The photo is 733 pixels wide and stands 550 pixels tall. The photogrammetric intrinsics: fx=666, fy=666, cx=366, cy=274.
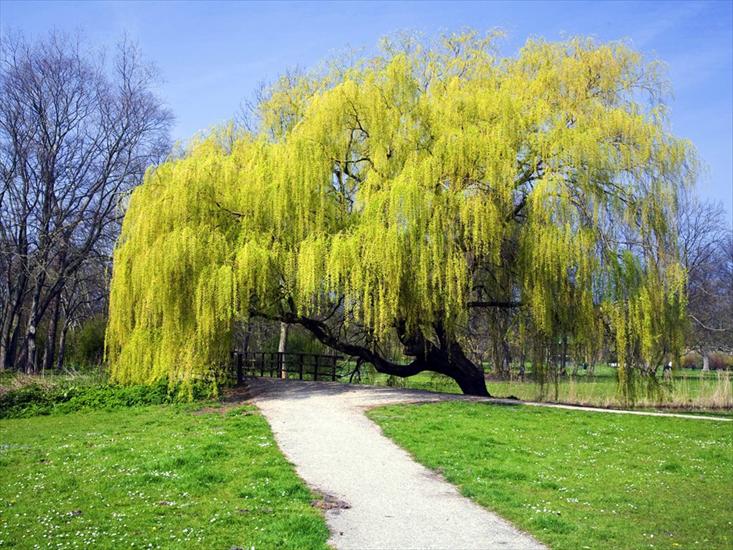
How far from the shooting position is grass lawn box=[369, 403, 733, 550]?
6.94 metres

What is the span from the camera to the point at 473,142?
693 inches

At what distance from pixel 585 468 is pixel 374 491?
11.3 ft

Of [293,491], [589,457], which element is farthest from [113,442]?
[589,457]

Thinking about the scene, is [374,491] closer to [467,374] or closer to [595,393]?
[467,374]

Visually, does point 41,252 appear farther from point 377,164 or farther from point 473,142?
point 473,142

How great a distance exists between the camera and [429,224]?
1686 centimetres

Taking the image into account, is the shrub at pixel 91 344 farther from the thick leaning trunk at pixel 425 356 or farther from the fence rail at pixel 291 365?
the thick leaning trunk at pixel 425 356

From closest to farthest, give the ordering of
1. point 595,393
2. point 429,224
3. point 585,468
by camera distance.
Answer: point 585,468
point 429,224
point 595,393

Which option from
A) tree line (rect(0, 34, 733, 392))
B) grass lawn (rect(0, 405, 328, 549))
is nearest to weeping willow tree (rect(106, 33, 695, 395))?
tree line (rect(0, 34, 733, 392))

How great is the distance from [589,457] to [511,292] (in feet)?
26.3

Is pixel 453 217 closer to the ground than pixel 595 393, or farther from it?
farther from it

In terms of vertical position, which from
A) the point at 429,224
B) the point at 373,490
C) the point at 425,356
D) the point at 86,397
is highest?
the point at 429,224

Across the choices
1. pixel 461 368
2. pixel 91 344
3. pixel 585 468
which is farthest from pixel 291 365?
pixel 585 468

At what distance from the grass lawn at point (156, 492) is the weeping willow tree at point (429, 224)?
4611 millimetres
